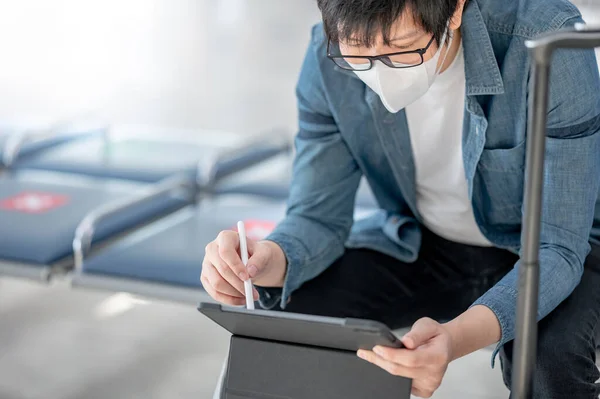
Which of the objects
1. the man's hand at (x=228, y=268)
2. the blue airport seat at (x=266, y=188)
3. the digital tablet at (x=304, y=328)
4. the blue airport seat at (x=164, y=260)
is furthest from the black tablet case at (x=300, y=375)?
the blue airport seat at (x=266, y=188)

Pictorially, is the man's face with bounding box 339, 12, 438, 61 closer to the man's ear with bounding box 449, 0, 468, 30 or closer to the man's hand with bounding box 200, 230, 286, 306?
the man's ear with bounding box 449, 0, 468, 30

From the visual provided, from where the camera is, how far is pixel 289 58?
4.25 metres

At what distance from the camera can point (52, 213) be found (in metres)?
2.47

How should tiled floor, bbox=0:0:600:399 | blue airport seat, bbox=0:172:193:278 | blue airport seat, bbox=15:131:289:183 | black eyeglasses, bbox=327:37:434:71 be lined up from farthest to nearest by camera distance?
tiled floor, bbox=0:0:600:399
blue airport seat, bbox=15:131:289:183
blue airport seat, bbox=0:172:193:278
black eyeglasses, bbox=327:37:434:71

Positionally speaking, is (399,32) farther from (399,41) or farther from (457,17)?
(457,17)

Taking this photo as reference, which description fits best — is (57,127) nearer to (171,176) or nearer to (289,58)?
(171,176)

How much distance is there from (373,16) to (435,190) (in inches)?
21.0

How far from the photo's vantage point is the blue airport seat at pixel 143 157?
10.2 feet

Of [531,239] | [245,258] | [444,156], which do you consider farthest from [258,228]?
[531,239]

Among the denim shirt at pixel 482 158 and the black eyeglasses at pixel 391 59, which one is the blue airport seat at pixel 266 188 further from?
the black eyeglasses at pixel 391 59

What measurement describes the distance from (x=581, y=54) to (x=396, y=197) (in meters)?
0.55

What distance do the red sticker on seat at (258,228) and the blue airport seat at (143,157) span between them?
1.94 ft

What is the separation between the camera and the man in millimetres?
1261

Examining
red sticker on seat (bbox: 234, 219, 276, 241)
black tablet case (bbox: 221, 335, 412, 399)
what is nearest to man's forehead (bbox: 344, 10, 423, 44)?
black tablet case (bbox: 221, 335, 412, 399)
